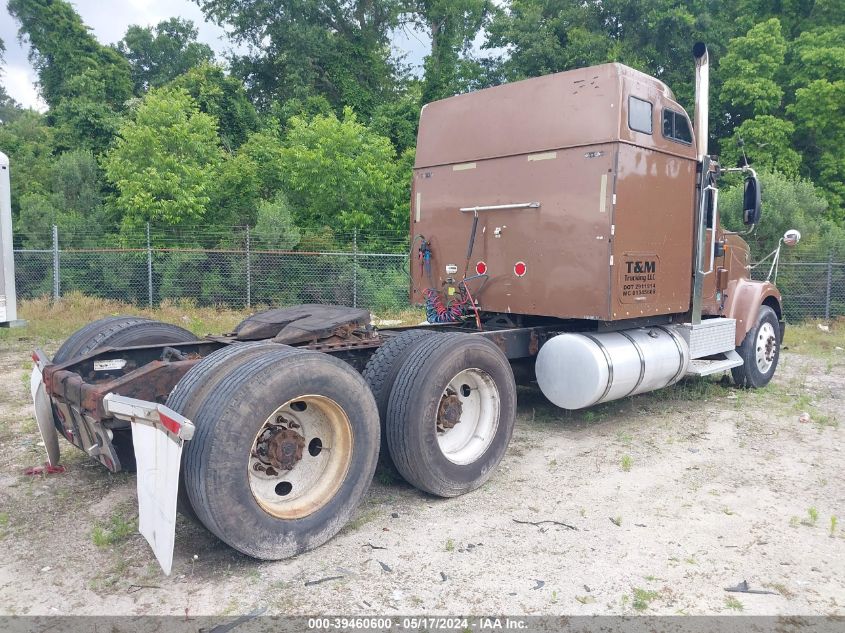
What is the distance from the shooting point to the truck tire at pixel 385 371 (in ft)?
14.5

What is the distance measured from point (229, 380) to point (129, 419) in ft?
1.76

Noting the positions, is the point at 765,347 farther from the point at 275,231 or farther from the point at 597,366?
the point at 275,231

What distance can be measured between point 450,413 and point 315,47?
30.0 m

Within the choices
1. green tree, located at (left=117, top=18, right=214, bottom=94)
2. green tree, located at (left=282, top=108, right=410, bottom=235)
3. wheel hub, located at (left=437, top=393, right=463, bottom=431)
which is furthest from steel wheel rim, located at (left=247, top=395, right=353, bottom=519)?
green tree, located at (left=117, top=18, right=214, bottom=94)

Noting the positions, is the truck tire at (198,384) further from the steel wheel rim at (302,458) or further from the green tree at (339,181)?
the green tree at (339,181)

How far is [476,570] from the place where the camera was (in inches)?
138

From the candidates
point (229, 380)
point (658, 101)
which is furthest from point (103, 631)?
point (658, 101)

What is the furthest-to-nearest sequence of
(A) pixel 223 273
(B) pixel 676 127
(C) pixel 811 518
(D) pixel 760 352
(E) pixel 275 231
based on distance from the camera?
1. (E) pixel 275 231
2. (A) pixel 223 273
3. (D) pixel 760 352
4. (B) pixel 676 127
5. (C) pixel 811 518

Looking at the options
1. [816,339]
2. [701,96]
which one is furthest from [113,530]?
[816,339]

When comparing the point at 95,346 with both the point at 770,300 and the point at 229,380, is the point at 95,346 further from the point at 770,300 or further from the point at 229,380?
the point at 770,300

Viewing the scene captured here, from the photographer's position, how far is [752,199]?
6.93 metres

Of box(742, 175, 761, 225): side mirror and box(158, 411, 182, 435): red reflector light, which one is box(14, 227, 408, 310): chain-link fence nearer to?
box(742, 175, 761, 225): side mirror

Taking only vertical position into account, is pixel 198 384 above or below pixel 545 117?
below

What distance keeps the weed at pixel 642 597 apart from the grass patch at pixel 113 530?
9.32 ft
